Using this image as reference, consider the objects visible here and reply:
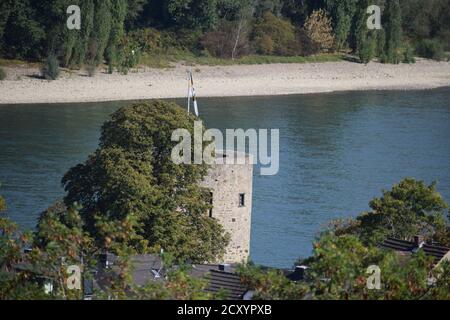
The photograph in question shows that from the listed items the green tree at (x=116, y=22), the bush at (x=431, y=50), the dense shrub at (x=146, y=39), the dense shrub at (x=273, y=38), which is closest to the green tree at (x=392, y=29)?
the bush at (x=431, y=50)

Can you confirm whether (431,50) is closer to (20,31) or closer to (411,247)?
(20,31)

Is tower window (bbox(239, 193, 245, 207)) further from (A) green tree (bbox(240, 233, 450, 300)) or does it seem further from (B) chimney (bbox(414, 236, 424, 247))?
(A) green tree (bbox(240, 233, 450, 300))

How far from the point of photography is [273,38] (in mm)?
102875

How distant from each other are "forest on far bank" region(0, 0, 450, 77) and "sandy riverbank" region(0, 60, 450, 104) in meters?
1.26

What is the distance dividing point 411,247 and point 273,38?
225 feet

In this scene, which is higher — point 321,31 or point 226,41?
point 321,31

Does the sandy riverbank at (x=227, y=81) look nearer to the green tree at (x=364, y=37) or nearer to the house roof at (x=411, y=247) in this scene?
the green tree at (x=364, y=37)

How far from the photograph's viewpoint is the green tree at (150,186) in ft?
128

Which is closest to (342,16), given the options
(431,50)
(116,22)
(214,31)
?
(214,31)

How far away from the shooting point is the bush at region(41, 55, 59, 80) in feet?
273

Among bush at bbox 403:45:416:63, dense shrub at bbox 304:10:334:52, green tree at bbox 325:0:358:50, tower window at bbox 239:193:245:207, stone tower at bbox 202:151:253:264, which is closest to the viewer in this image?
stone tower at bbox 202:151:253:264


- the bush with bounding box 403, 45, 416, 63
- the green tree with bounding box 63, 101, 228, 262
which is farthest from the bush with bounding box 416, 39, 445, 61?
the green tree with bounding box 63, 101, 228, 262

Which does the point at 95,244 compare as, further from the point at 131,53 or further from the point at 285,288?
the point at 131,53
